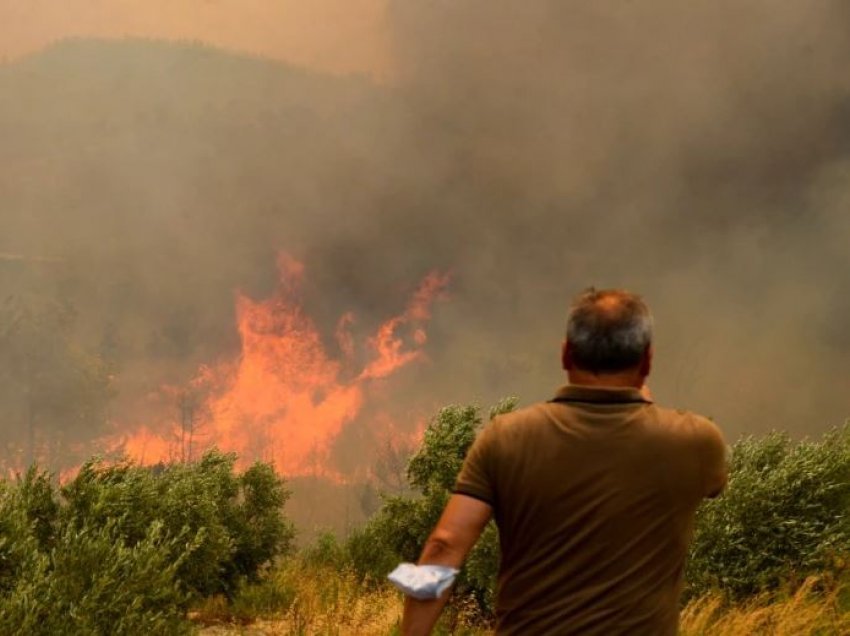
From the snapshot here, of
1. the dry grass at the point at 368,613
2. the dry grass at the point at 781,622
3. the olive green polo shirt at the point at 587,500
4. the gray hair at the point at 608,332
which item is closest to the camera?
the olive green polo shirt at the point at 587,500

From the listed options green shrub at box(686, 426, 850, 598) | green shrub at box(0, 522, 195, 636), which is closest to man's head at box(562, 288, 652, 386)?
green shrub at box(0, 522, 195, 636)

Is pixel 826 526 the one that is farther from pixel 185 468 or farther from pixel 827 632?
pixel 185 468

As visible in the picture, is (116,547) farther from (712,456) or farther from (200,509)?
(712,456)

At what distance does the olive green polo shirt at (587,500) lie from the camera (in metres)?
3.20

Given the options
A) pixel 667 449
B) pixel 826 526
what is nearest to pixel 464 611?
pixel 826 526

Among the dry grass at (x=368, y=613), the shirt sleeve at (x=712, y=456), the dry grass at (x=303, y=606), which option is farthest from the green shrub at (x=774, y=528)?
the shirt sleeve at (x=712, y=456)

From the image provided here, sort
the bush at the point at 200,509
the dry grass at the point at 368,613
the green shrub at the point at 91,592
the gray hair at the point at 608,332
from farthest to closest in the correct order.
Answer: the bush at the point at 200,509
the dry grass at the point at 368,613
the green shrub at the point at 91,592
the gray hair at the point at 608,332

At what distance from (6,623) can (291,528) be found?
15182mm

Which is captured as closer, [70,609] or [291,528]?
[70,609]

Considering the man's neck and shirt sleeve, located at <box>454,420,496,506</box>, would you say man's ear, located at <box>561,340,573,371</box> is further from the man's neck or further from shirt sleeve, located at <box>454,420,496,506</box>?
shirt sleeve, located at <box>454,420,496,506</box>

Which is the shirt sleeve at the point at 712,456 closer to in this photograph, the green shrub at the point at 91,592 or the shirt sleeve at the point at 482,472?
the shirt sleeve at the point at 482,472

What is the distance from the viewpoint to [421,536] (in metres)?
22.7

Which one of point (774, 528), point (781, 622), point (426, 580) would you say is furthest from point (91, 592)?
point (774, 528)

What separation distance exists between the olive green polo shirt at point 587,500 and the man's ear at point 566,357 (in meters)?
0.12
